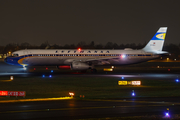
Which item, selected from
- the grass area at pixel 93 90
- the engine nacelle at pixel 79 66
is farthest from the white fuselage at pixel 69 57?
the grass area at pixel 93 90

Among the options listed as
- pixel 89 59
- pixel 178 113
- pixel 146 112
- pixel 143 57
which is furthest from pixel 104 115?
pixel 143 57

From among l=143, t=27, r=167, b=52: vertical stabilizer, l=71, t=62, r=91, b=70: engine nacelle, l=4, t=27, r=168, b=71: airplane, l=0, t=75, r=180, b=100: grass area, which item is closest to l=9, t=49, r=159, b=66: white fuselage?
l=4, t=27, r=168, b=71: airplane

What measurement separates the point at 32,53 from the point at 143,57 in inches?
791

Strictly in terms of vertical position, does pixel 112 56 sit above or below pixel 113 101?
above

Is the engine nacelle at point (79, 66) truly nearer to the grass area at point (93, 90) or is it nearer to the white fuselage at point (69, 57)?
the white fuselage at point (69, 57)

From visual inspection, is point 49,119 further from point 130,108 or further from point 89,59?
point 89,59

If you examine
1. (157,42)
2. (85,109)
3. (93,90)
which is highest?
(157,42)

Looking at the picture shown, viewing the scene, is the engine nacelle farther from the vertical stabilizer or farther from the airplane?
the vertical stabilizer

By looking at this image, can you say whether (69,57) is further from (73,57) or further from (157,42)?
(157,42)

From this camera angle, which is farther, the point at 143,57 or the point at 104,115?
the point at 143,57

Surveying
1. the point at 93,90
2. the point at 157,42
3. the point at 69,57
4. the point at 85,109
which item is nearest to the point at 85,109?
the point at 85,109

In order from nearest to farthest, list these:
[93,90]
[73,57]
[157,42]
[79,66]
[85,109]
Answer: [85,109] → [93,90] → [79,66] → [73,57] → [157,42]

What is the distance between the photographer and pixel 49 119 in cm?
1352

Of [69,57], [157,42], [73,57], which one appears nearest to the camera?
[69,57]
